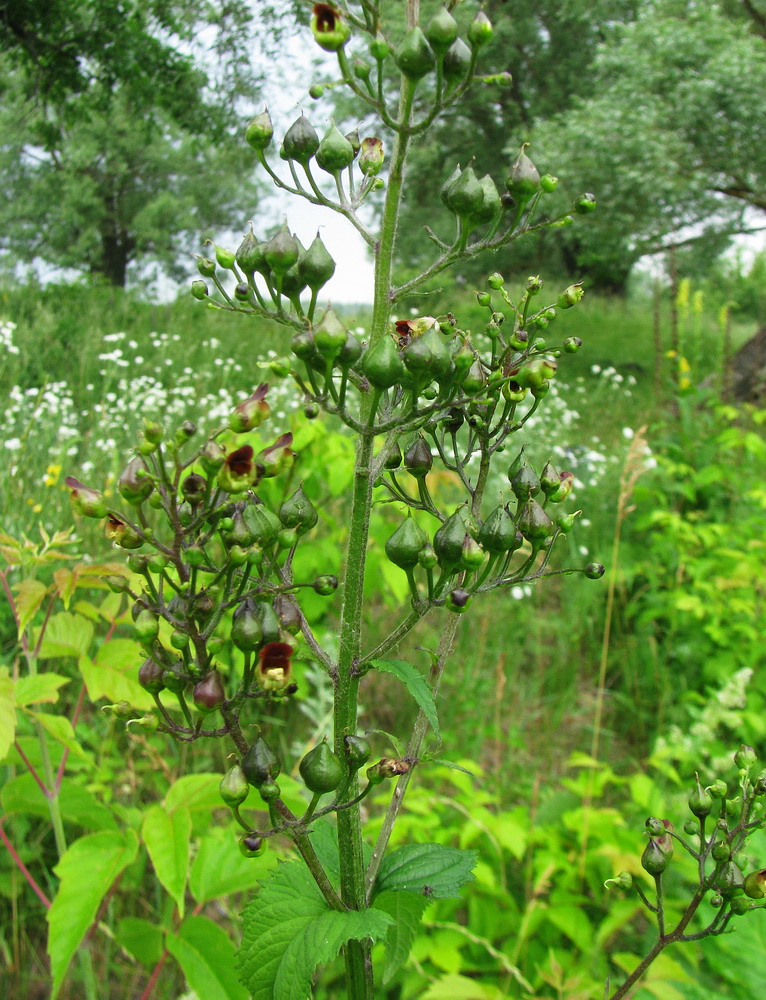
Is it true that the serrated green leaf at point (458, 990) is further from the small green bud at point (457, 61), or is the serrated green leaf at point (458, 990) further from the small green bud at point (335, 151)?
the small green bud at point (457, 61)

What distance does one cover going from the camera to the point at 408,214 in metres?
21.1

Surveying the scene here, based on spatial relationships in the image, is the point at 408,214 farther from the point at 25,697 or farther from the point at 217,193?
the point at 25,697

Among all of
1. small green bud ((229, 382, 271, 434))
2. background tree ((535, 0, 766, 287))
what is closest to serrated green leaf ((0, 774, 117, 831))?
small green bud ((229, 382, 271, 434))

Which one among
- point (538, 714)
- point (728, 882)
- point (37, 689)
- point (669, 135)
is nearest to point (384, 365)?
point (728, 882)

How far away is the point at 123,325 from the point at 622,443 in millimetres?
6091

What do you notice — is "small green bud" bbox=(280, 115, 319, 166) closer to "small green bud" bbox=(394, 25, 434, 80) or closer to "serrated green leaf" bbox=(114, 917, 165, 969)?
"small green bud" bbox=(394, 25, 434, 80)

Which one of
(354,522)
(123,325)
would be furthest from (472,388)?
(123,325)

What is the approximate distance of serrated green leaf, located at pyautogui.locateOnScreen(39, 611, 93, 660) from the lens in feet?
5.86

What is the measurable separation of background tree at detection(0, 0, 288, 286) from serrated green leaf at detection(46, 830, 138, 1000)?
8078 mm

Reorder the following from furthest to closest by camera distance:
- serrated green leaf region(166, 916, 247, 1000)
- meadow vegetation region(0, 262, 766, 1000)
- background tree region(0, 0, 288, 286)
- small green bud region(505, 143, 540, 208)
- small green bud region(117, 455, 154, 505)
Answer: background tree region(0, 0, 288, 286) < meadow vegetation region(0, 262, 766, 1000) < serrated green leaf region(166, 916, 247, 1000) < small green bud region(505, 143, 540, 208) < small green bud region(117, 455, 154, 505)

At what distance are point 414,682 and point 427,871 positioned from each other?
0.40m

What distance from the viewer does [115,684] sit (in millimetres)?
1663

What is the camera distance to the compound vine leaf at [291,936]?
98 centimetres

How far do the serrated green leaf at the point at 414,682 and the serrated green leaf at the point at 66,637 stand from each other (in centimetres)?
105
